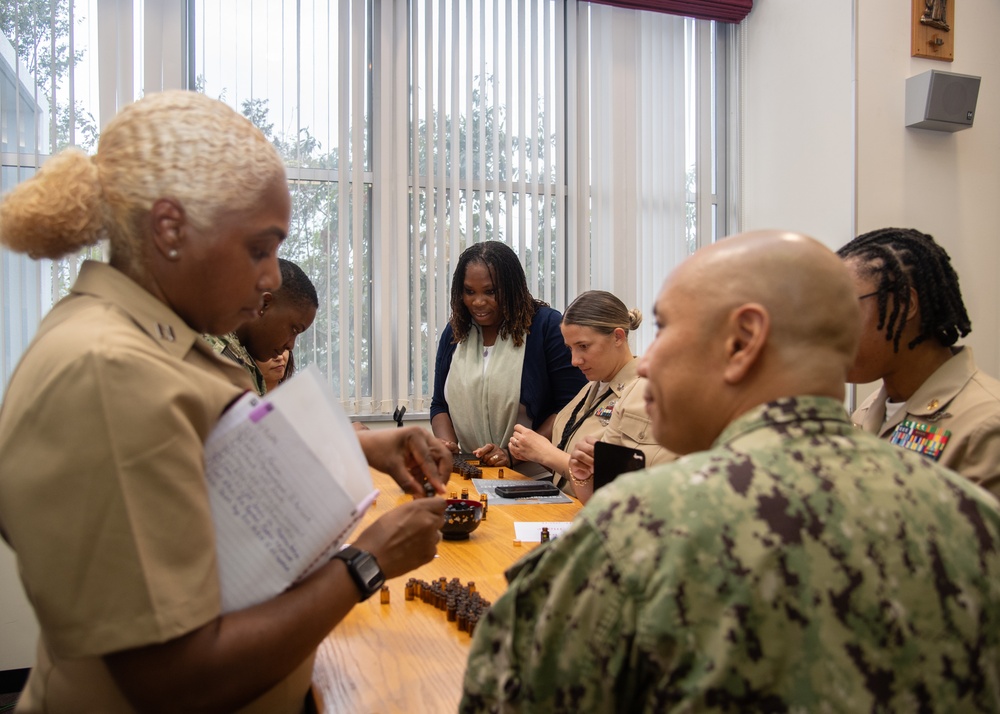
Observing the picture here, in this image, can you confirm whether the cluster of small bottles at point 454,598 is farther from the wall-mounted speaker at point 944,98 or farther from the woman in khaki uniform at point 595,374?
the wall-mounted speaker at point 944,98

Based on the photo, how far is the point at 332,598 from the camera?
1.03 m

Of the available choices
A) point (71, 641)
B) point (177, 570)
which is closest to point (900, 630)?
point (177, 570)

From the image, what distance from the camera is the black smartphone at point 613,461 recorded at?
7.57ft

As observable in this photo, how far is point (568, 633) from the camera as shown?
796 mm

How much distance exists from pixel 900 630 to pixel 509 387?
2.97 m

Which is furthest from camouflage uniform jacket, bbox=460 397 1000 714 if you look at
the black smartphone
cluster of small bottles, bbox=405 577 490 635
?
the black smartphone

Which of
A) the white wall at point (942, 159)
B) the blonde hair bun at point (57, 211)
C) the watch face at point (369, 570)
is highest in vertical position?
the white wall at point (942, 159)

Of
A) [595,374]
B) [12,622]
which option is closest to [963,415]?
[595,374]

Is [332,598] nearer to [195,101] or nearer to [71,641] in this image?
[71,641]

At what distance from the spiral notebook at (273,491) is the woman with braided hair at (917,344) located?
1245 mm

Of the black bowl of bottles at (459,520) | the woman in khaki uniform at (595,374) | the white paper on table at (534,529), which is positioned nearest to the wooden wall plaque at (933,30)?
the woman in khaki uniform at (595,374)

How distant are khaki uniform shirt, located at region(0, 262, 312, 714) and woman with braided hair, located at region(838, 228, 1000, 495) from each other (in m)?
1.43

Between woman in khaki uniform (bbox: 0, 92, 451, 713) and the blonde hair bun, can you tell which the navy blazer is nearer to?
woman in khaki uniform (bbox: 0, 92, 451, 713)

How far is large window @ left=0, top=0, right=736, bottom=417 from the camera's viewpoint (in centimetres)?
400
